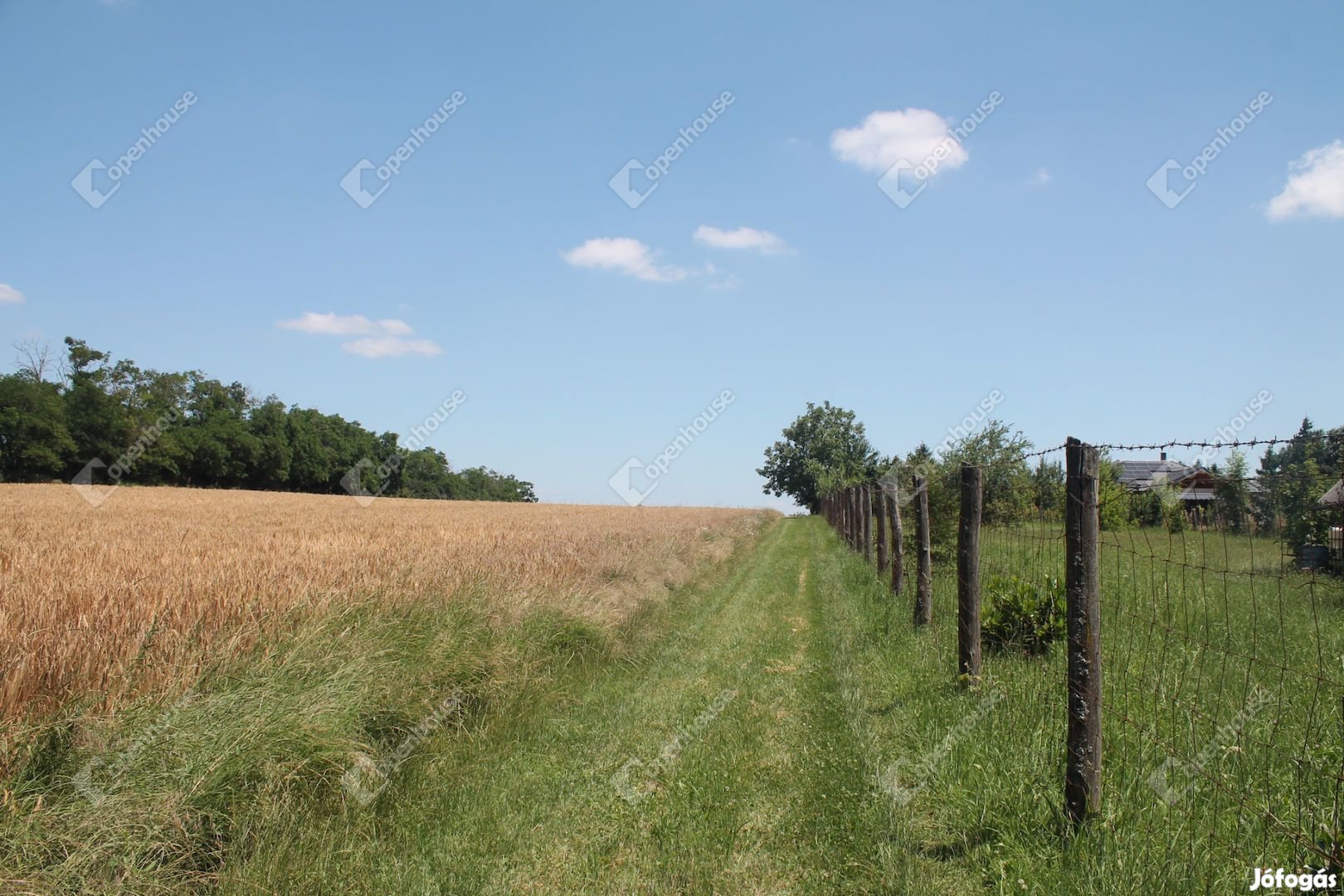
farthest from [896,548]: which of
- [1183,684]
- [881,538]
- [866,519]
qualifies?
[866,519]

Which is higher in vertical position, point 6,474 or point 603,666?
point 6,474

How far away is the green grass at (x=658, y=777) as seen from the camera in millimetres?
3154

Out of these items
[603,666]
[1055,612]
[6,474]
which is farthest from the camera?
[6,474]

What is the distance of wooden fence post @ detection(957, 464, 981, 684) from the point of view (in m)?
5.97

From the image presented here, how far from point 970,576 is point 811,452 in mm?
82337

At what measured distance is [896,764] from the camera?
4.71 meters

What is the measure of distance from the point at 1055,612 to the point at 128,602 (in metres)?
7.40

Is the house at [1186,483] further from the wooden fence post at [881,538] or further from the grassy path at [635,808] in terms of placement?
the wooden fence post at [881,538]

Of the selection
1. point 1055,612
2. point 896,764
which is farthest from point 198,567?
point 1055,612

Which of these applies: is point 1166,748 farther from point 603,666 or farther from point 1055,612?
point 603,666

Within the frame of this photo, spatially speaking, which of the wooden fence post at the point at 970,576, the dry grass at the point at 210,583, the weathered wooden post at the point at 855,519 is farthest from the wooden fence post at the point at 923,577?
the weathered wooden post at the point at 855,519

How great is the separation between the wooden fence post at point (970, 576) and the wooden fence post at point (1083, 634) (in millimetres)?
2166

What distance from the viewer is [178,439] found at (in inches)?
2491

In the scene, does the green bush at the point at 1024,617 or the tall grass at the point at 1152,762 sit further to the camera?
the green bush at the point at 1024,617
